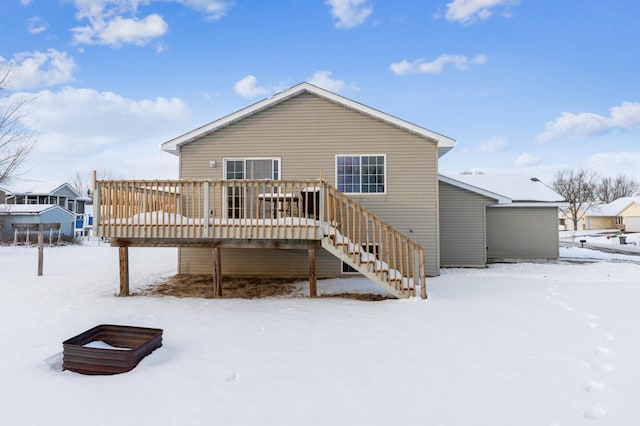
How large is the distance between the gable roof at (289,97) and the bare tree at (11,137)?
10.00 meters

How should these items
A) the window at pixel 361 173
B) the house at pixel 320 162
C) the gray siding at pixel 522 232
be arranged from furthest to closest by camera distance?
the gray siding at pixel 522 232 → the window at pixel 361 173 → the house at pixel 320 162

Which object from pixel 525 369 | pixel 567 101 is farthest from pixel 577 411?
pixel 567 101

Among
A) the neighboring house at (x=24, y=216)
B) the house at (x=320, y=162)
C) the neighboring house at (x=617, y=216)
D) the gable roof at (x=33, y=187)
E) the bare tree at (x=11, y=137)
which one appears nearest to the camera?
the house at (x=320, y=162)

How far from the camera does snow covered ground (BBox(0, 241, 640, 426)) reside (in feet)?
11.4

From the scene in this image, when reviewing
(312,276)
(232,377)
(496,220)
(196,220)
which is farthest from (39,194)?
(232,377)

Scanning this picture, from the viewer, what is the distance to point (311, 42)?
17.5m

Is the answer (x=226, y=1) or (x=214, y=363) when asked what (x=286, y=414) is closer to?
(x=214, y=363)

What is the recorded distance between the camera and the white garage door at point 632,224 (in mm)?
45600

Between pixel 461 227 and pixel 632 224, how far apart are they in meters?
47.7

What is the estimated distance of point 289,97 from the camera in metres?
11.0

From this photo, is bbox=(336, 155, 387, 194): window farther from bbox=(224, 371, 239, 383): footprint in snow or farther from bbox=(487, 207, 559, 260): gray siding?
bbox=(487, 207, 559, 260): gray siding

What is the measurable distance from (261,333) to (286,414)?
8.11ft

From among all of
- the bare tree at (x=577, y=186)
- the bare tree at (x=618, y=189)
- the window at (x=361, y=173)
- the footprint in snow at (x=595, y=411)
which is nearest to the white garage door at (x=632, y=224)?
the bare tree at (x=577, y=186)

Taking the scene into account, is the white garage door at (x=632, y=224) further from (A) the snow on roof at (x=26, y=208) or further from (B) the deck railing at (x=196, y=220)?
(A) the snow on roof at (x=26, y=208)
